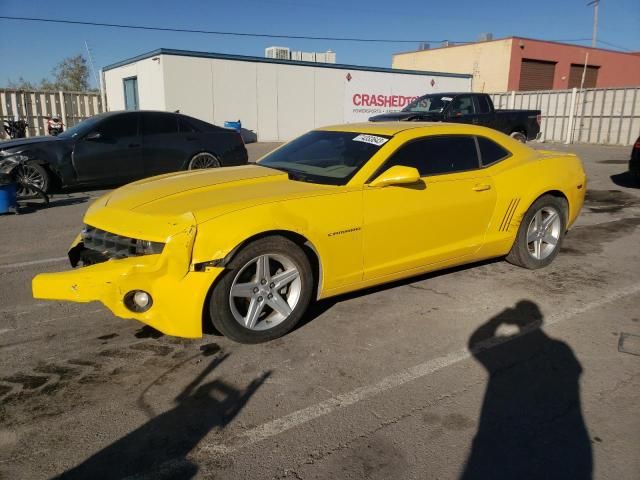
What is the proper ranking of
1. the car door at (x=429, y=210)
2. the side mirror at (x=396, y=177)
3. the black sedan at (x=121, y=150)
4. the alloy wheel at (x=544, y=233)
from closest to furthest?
the side mirror at (x=396, y=177) → the car door at (x=429, y=210) → the alloy wheel at (x=544, y=233) → the black sedan at (x=121, y=150)

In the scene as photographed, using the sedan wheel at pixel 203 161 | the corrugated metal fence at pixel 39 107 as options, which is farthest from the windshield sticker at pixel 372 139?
the corrugated metal fence at pixel 39 107

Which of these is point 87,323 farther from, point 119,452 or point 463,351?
point 463,351

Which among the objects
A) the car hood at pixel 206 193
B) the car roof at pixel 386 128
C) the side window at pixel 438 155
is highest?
the car roof at pixel 386 128

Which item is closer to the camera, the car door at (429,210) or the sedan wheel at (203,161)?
the car door at (429,210)

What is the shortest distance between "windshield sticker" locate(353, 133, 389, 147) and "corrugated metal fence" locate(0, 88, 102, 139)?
20.6 meters

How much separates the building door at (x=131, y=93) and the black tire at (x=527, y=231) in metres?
21.2

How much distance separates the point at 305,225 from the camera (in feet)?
11.9

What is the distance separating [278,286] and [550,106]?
2503cm

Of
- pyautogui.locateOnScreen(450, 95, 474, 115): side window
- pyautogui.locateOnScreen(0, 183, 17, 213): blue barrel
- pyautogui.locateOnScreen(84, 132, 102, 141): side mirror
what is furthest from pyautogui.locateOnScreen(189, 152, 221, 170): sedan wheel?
pyautogui.locateOnScreen(450, 95, 474, 115): side window

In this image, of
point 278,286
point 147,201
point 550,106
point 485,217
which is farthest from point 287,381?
point 550,106

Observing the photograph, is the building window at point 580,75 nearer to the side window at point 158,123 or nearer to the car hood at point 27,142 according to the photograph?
the side window at point 158,123

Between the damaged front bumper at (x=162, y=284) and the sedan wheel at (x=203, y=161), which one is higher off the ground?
the sedan wheel at (x=203, y=161)

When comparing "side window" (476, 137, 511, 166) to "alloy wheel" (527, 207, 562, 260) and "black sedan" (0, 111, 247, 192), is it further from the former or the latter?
"black sedan" (0, 111, 247, 192)

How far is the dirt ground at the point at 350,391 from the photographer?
245cm
